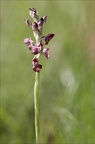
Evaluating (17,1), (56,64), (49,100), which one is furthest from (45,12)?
(49,100)

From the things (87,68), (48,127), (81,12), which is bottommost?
(48,127)

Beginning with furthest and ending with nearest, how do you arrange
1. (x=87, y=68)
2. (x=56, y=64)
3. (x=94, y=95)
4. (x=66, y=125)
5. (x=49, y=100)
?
1. (x=56, y=64)
2. (x=87, y=68)
3. (x=49, y=100)
4. (x=94, y=95)
5. (x=66, y=125)

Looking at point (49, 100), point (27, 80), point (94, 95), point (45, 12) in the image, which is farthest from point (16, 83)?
point (45, 12)

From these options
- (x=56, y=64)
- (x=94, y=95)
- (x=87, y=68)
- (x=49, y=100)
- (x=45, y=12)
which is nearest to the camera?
(x=94, y=95)

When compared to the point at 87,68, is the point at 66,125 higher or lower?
lower

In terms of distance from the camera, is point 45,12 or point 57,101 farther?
point 45,12

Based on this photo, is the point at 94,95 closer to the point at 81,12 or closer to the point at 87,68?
the point at 87,68
